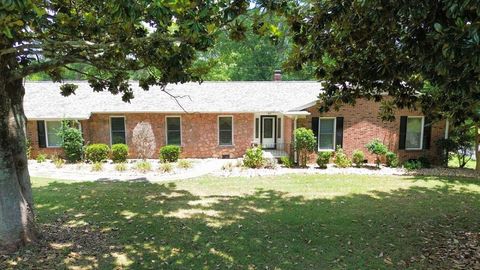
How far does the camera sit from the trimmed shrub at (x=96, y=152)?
16172mm

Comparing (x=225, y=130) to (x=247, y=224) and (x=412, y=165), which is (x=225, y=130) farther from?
(x=247, y=224)

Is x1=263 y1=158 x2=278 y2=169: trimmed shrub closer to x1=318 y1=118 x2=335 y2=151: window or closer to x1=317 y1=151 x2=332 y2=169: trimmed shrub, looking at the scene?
x1=317 y1=151 x2=332 y2=169: trimmed shrub

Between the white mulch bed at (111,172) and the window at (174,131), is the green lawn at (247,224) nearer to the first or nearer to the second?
the white mulch bed at (111,172)

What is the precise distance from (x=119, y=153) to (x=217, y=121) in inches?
201

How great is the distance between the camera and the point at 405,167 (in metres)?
15.9

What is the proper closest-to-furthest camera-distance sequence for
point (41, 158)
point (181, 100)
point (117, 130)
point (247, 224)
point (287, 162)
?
point (247, 224)
point (287, 162)
point (41, 158)
point (117, 130)
point (181, 100)

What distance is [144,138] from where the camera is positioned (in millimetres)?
16375

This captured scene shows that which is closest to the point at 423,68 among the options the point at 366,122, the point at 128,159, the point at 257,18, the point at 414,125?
the point at 257,18

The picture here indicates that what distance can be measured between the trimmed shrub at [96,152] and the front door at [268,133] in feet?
28.4

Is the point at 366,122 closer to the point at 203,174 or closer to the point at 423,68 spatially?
the point at 203,174

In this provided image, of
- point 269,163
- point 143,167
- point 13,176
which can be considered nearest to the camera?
point 13,176

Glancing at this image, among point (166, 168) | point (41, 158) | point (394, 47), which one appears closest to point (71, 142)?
point (41, 158)

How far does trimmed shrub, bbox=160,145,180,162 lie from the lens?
16328mm

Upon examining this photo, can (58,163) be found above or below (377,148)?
below
